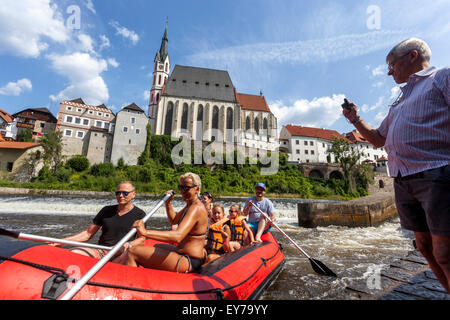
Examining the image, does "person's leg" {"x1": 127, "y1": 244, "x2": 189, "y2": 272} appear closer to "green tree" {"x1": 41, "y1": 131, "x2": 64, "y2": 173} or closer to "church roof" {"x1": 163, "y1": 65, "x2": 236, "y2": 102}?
"green tree" {"x1": 41, "y1": 131, "x2": 64, "y2": 173}

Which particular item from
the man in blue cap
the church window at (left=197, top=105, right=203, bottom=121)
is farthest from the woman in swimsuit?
the church window at (left=197, top=105, right=203, bottom=121)

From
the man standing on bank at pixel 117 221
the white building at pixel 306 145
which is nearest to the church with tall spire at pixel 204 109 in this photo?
the white building at pixel 306 145

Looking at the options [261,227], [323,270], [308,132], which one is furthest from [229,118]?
[323,270]

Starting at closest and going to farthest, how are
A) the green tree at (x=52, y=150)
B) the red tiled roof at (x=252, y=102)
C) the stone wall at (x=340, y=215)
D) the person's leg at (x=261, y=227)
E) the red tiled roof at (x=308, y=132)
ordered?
1. the person's leg at (x=261, y=227)
2. the stone wall at (x=340, y=215)
3. the green tree at (x=52, y=150)
4. the red tiled roof at (x=308, y=132)
5. the red tiled roof at (x=252, y=102)

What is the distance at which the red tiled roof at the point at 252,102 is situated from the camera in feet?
181

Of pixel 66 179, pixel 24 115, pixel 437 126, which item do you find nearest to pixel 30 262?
pixel 437 126

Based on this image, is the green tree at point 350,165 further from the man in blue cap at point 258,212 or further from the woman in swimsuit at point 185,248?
the woman in swimsuit at point 185,248

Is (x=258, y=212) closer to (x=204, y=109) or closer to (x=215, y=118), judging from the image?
(x=215, y=118)

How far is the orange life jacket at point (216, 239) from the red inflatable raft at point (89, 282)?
1.31 meters

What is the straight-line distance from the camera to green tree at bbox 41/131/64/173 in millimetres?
31141

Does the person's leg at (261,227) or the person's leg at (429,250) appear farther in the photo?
the person's leg at (261,227)

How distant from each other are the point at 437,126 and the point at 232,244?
3.82 meters

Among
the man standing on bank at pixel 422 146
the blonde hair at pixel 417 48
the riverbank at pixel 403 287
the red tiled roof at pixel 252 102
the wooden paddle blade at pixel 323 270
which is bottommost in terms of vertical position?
the wooden paddle blade at pixel 323 270

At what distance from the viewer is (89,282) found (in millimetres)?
1951
